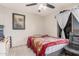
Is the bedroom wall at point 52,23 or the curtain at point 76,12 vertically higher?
the curtain at point 76,12

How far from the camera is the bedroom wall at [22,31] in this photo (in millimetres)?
1144

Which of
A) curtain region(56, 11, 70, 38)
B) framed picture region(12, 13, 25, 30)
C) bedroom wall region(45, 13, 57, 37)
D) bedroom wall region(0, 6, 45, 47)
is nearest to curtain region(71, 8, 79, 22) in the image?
curtain region(56, 11, 70, 38)

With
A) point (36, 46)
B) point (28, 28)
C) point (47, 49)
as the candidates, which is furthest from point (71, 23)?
point (36, 46)

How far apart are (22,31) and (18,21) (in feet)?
0.48

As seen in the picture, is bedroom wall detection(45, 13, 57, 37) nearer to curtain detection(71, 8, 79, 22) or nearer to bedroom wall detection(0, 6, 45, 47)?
bedroom wall detection(0, 6, 45, 47)

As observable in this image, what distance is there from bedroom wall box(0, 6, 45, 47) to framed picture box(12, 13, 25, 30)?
0.05m

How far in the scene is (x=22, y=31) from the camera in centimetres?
113

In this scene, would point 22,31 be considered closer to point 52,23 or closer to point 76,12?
point 52,23

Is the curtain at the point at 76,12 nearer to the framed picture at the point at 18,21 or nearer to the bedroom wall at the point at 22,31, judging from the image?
the bedroom wall at the point at 22,31

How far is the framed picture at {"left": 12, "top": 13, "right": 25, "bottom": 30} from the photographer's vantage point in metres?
1.06

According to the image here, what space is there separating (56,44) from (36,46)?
566mm

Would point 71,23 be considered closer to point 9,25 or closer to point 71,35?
point 71,35

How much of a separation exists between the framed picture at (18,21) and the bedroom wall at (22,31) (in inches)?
2.1

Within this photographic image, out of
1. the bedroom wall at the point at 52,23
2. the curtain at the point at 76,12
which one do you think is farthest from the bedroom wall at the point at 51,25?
the curtain at the point at 76,12
